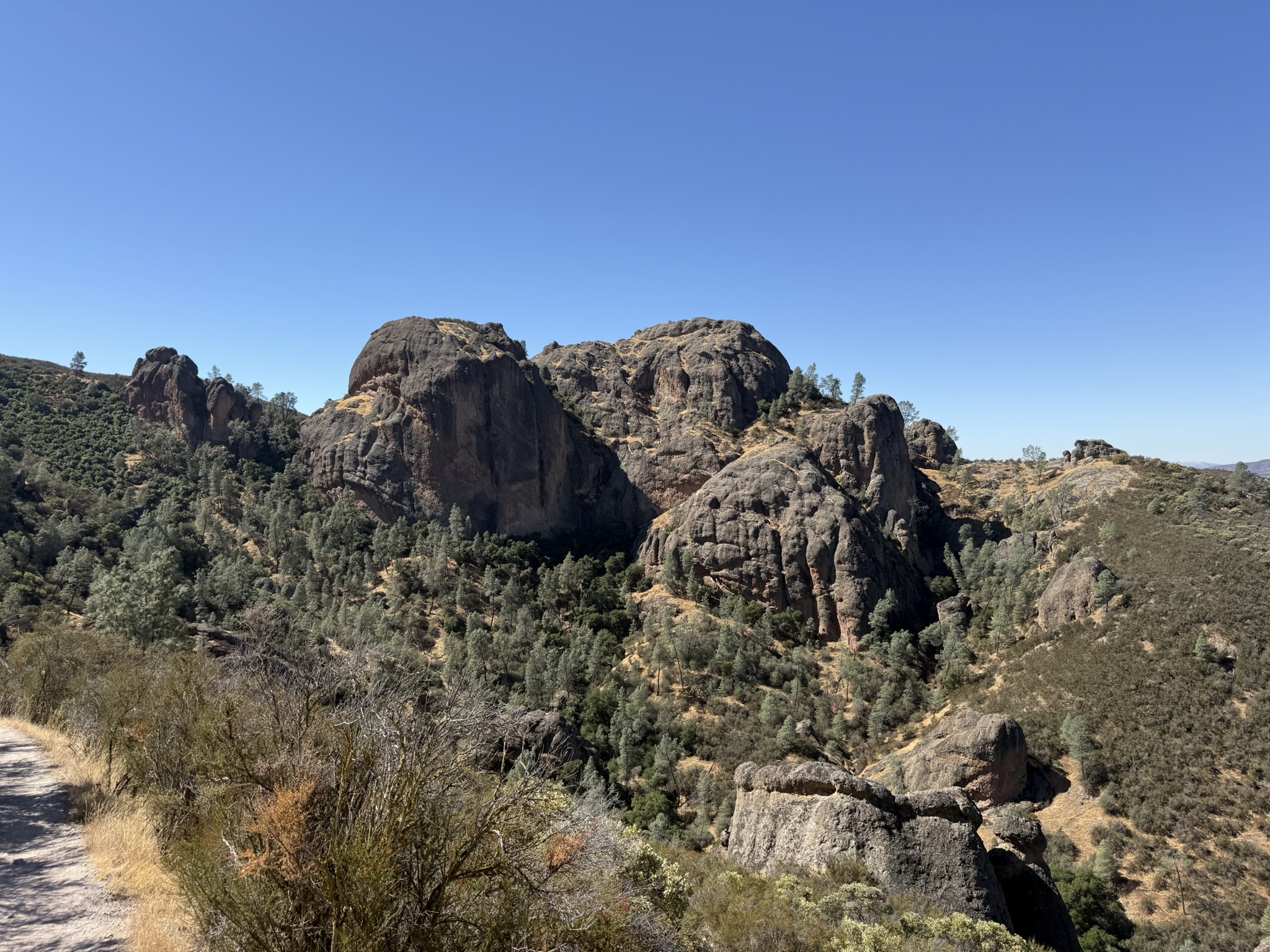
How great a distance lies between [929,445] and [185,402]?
11250 cm

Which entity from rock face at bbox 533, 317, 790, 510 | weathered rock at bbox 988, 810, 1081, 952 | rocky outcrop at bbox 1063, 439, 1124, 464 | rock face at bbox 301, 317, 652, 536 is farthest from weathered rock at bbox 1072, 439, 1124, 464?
weathered rock at bbox 988, 810, 1081, 952

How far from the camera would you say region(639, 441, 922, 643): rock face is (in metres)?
57.8

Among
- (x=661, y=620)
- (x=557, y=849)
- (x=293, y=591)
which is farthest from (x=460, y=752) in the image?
(x=293, y=591)

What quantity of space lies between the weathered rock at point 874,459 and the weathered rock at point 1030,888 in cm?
5090

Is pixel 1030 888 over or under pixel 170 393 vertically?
under

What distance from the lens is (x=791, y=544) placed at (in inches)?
2373

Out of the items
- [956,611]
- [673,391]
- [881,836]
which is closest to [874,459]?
[956,611]

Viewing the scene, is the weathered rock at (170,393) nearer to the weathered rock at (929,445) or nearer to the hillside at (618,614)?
the hillside at (618,614)

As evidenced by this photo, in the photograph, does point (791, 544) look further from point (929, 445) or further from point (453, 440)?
point (929, 445)

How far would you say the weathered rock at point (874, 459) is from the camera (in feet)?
230

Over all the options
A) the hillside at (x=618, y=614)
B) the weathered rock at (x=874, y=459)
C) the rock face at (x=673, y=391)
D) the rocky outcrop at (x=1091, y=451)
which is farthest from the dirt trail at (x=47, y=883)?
the rocky outcrop at (x=1091, y=451)

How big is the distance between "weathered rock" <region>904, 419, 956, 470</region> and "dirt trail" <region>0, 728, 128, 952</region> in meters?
104

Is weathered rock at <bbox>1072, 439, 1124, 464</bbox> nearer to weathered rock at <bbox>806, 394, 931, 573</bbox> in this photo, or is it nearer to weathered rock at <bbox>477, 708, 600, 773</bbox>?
weathered rock at <bbox>806, 394, 931, 573</bbox>

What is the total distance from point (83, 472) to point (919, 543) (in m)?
98.6
